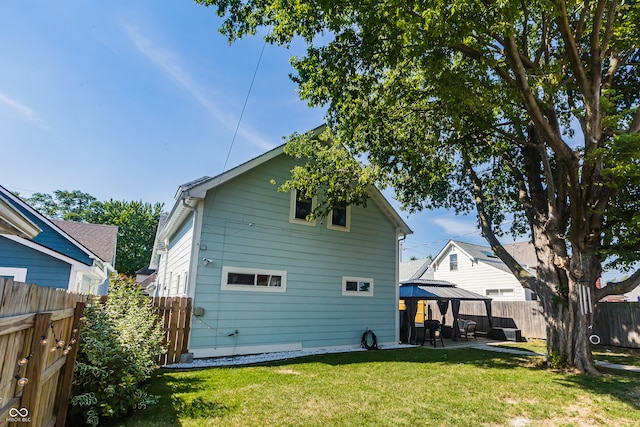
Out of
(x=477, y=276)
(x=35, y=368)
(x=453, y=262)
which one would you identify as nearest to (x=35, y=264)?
(x=35, y=368)

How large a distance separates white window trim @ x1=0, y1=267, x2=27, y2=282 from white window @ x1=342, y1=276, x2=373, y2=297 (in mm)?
8609

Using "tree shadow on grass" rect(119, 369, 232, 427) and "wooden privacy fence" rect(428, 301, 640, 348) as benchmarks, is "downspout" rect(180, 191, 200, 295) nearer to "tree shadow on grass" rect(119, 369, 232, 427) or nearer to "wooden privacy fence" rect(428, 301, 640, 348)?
"tree shadow on grass" rect(119, 369, 232, 427)

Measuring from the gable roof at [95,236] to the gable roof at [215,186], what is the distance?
3.97 meters

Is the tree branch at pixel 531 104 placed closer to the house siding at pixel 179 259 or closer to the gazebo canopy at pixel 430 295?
the gazebo canopy at pixel 430 295

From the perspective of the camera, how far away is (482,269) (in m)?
23.1

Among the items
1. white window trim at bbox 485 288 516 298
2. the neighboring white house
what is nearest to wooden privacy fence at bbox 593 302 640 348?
the neighboring white house

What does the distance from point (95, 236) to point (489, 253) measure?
24666 mm

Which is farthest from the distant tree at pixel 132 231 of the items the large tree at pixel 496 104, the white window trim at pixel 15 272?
the large tree at pixel 496 104

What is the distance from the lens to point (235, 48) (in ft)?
26.9

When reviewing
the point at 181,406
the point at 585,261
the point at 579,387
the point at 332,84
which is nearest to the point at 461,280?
the point at 585,261

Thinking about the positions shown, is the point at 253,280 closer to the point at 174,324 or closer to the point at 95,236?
the point at 174,324

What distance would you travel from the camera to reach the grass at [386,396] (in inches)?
168

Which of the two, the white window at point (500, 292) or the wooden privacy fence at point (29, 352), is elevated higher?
the white window at point (500, 292)

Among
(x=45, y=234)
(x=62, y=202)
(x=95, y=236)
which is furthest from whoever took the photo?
(x=62, y=202)
